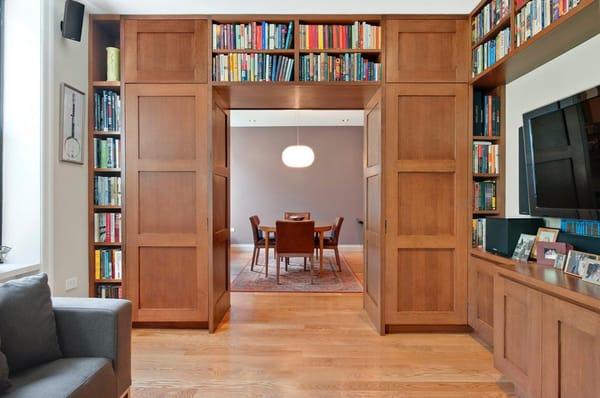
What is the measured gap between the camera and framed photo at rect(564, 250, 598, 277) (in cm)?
180

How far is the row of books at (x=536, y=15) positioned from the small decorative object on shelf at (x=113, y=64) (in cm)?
300

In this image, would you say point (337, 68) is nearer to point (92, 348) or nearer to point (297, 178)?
point (92, 348)

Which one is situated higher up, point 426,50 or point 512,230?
point 426,50

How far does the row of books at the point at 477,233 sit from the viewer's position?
9.62ft

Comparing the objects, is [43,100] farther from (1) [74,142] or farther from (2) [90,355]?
(2) [90,355]

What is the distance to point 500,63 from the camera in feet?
8.13

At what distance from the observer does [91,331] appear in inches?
65.0

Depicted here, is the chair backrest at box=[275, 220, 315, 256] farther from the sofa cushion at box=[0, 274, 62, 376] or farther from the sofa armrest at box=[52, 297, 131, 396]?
the sofa cushion at box=[0, 274, 62, 376]

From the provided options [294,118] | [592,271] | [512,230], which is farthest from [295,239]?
[592,271]

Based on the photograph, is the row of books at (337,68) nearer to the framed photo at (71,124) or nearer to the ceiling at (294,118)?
the framed photo at (71,124)

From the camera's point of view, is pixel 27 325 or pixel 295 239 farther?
pixel 295 239

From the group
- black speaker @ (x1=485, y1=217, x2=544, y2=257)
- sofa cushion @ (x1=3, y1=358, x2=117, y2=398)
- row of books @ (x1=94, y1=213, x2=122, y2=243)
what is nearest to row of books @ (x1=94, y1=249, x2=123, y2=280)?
row of books @ (x1=94, y1=213, x2=122, y2=243)

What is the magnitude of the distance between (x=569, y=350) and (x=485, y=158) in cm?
177

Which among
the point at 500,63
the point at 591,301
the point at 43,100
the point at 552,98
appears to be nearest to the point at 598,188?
the point at 591,301
